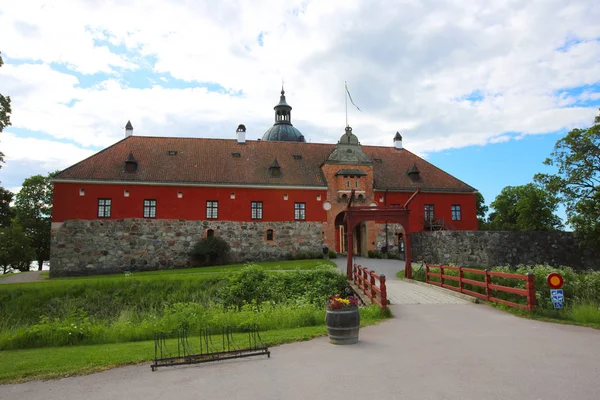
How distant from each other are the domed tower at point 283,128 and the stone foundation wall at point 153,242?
794 inches

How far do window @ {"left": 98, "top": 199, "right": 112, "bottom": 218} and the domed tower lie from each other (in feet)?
75.1

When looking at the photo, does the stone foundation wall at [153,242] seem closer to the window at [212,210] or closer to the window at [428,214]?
the window at [212,210]

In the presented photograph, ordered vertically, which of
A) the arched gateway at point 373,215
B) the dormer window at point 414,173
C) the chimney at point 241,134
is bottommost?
the arched gateway at point 373,215

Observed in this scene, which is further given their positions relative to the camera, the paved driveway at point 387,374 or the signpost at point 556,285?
the signpost at point 556,285

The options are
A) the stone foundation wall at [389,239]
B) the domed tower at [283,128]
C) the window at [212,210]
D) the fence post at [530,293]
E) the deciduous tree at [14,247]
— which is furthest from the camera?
the domed tower at [283,128]

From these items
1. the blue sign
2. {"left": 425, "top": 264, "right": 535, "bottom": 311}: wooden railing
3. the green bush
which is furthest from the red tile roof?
the blue sign

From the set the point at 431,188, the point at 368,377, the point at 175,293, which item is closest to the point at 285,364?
the point at 368,377

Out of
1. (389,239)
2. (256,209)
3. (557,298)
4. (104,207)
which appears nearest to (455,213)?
(389,239)

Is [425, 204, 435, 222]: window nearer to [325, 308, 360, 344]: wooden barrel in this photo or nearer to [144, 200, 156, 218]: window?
[144, 200, 156, 218]: window

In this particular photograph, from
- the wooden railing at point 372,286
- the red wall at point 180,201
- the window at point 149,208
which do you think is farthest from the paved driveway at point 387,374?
the window at point 149,208

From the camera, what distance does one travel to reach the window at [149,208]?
28.2 meters

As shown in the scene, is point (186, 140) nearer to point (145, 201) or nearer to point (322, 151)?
point (145, 201)

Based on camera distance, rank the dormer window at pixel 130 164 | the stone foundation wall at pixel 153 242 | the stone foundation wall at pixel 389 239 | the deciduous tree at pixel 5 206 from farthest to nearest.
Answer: the deciduous tree at pixel 5 206 < the stone foundation wall at pixel 389 239 < the dormer window at pixel 130 164 < the stone foundation wall at pixel 153 242

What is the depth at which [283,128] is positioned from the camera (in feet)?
162
